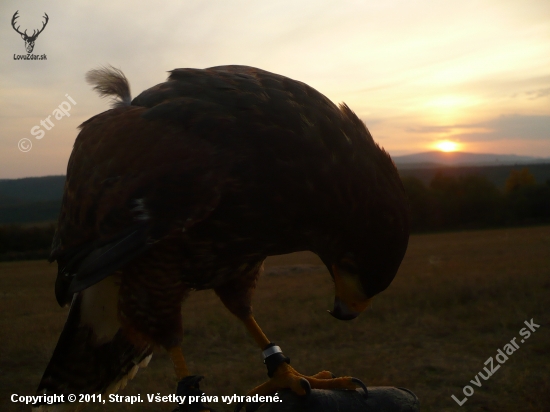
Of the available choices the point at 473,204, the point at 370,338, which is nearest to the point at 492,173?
the point at 473,204

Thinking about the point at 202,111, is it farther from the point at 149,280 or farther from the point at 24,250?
the point at 24,250

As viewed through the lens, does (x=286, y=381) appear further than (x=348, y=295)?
Yes

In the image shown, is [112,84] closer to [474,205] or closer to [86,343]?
[86,343]

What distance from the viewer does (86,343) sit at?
2.68 m

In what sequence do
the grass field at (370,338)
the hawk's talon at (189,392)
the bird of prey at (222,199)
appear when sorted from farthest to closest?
the grass field at (370,338) < the hawk's talon at (189,392) < the bird of prey at (222,199)

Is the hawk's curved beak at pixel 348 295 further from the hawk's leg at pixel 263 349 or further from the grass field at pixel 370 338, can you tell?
the grass field at pixel 370 338

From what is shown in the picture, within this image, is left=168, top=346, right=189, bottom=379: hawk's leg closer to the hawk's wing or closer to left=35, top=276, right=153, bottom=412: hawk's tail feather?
left=35, top=276, right=153, bottom=412: hawk's tail feather

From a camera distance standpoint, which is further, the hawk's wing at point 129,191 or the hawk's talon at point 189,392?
the hawk's talon at point 189,392

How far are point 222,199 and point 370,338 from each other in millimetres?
5559

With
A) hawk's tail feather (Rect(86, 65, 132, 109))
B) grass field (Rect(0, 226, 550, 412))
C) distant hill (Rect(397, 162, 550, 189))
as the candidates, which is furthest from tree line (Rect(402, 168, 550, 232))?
hawk's tail feather (Rect(86, 65, 132, 109))

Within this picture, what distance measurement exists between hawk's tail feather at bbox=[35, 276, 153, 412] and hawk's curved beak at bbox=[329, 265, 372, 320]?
1240 millimetres

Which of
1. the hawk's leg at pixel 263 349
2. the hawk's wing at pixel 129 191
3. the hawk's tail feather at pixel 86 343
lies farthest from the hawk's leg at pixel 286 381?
the hawk's wing at pixel 129 191

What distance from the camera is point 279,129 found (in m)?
1.93

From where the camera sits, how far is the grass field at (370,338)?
5043mm
